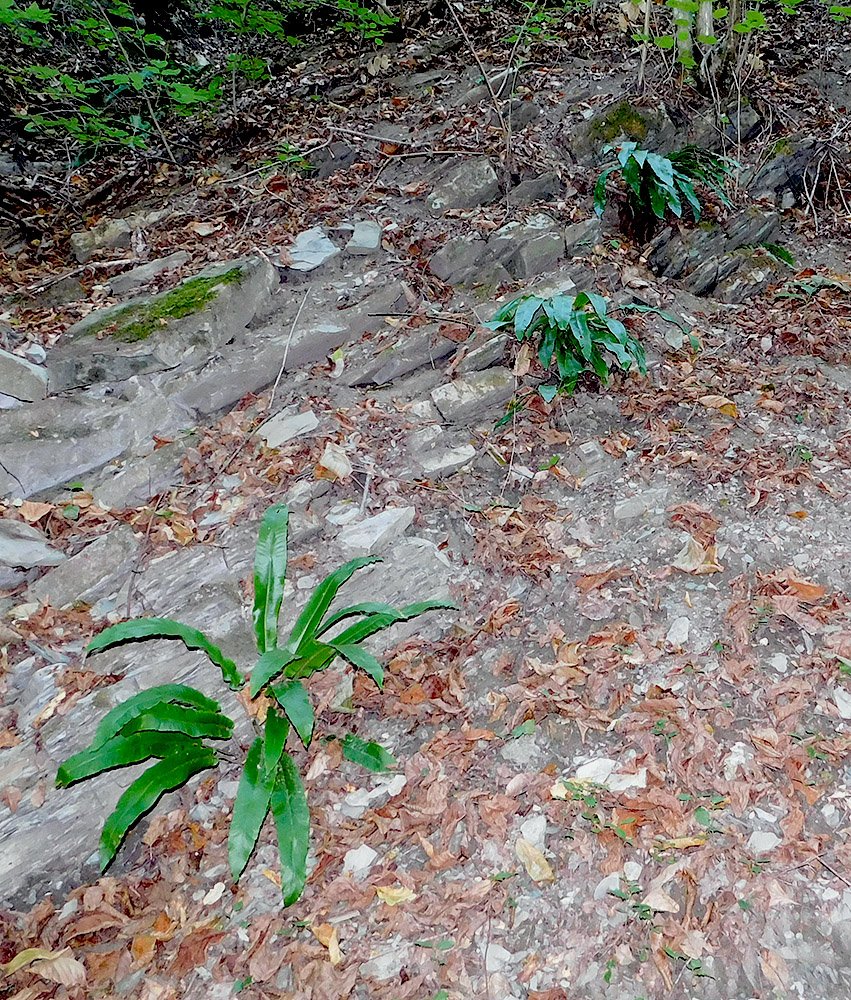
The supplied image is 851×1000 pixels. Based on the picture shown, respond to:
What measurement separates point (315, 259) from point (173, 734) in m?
3.91

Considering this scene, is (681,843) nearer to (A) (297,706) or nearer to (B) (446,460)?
(A) (297,706)

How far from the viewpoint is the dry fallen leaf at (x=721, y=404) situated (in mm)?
4340

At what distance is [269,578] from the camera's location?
3148 millimetres

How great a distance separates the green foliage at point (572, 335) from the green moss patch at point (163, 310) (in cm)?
207

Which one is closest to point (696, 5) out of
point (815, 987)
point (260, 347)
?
point (260, 347)

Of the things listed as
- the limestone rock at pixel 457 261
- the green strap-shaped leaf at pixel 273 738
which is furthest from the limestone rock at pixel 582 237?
the green strap-shaped leaf at pixel 273 738

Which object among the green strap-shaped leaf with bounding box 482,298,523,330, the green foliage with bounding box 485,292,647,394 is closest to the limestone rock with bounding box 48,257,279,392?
the green strap-shaped leaf with bounding box 482,298,523,330

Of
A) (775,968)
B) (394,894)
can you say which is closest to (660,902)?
(775,968)

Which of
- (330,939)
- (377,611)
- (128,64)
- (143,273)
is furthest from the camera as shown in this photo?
(128,64)

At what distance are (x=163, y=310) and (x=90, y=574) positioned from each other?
209 cm

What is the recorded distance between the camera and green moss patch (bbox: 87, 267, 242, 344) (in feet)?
14.4

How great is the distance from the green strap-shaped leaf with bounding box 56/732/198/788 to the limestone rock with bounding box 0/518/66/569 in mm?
1338

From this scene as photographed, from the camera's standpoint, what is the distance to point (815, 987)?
1930 millimetres

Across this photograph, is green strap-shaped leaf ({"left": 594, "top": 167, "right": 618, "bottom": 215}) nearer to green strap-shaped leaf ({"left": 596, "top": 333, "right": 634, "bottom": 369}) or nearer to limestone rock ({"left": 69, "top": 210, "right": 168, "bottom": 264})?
green strap-shaped leaf ({"left": 596, "top": 333, "right": 634, "bottom": 369})
